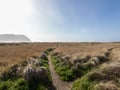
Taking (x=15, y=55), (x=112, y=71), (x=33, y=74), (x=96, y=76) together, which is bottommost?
(x=15, y=55)

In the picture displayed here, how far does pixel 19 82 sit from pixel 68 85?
4.79 m

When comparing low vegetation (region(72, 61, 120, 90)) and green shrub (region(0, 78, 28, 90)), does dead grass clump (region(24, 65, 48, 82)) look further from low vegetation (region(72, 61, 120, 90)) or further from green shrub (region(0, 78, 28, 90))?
low vegetation (region(72, 61, 120, 90))

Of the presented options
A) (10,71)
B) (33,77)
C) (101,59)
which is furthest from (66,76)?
(101,59)

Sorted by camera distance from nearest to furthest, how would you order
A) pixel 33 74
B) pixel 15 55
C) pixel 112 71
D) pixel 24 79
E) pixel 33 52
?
pixel 112 71 → pixel 24 79 → pixel 33 74 → pixel 15 55 → pixel 33 52

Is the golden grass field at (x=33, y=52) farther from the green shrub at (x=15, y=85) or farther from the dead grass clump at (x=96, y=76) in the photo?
the dead grass clump at (x=96, y=76)

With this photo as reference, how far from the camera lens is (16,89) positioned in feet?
57.5

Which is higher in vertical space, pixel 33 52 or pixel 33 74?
pixel 33 74

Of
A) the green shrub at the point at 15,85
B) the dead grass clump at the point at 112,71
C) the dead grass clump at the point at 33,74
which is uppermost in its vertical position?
the dead grass clump at the point at 112,71

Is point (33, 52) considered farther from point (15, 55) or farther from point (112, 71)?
point (112, 71)

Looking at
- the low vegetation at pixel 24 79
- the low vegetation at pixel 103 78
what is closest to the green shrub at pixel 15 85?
the low vegetation at pixel 24 79

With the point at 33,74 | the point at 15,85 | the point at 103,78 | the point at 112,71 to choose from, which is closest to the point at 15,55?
the point at 33,74

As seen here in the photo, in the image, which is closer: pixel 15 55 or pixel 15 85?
pixel 15 85

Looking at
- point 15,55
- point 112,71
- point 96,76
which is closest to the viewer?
point 96,76

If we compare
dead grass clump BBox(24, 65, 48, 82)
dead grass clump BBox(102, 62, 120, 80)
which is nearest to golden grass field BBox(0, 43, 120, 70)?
dead grass clump BBox(24, 65, 48, 82)
